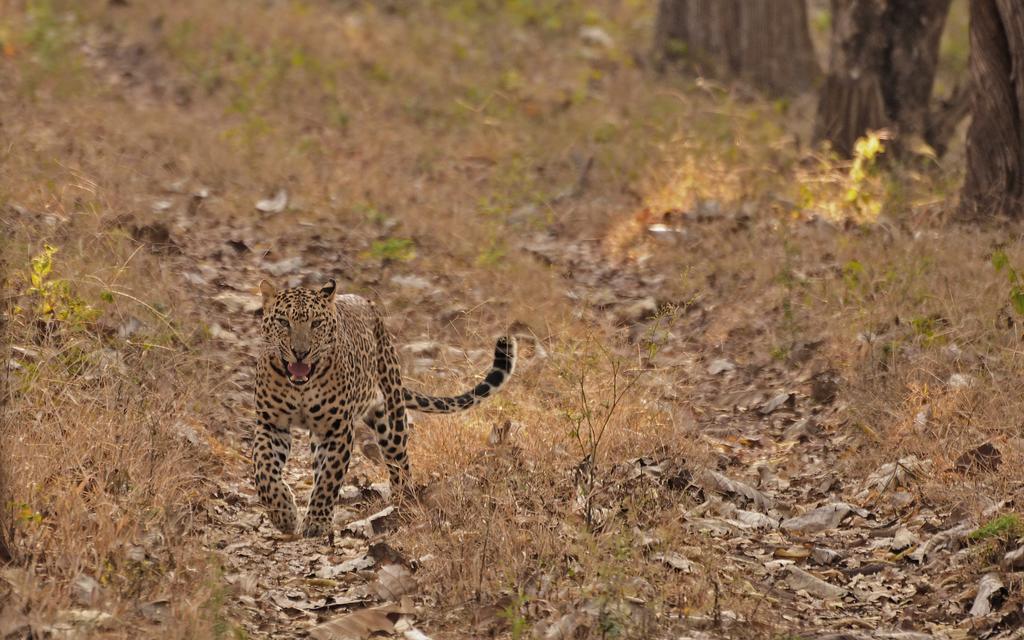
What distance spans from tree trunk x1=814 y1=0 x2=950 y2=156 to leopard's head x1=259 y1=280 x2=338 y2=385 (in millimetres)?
7143

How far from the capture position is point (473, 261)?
11320mm

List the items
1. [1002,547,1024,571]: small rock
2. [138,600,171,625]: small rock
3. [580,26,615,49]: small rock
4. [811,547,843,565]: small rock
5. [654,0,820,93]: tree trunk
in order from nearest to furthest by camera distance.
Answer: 1. [138,600,171,625]: small rock
2. [1002,547,1024,571]: small rock
3. [811,547,843,565]: small rock
4. [654,0,820,93]: tree trunk
5. [580,26,615,49]: small rock

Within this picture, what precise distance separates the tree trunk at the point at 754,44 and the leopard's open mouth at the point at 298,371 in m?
10.5

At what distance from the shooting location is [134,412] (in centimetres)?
724

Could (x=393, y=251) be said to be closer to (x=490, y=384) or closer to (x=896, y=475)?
(x=490, y=384)

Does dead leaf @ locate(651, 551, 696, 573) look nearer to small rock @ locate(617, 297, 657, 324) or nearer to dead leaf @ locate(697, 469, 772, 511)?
dead leaf @ locate(697, 469, 772, 511)

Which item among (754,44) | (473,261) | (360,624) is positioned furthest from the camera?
(754,44)

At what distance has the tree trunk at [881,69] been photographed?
1276cm

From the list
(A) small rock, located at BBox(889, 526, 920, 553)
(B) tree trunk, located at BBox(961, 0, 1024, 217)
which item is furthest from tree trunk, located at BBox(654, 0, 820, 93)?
(A) small rock, located at BBox(889, 526, 920, 553)

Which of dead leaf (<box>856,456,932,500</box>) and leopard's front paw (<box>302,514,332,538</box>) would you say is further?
dead leaf (<box>856,456,932,500</box>)

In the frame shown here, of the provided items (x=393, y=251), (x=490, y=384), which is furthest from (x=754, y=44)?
(x=490, y=384)

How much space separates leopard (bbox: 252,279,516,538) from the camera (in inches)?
284

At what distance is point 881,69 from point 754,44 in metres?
4.08

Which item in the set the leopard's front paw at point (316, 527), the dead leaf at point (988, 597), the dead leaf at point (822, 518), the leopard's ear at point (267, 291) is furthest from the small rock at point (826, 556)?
the leopard's ear at point (267, 291)
